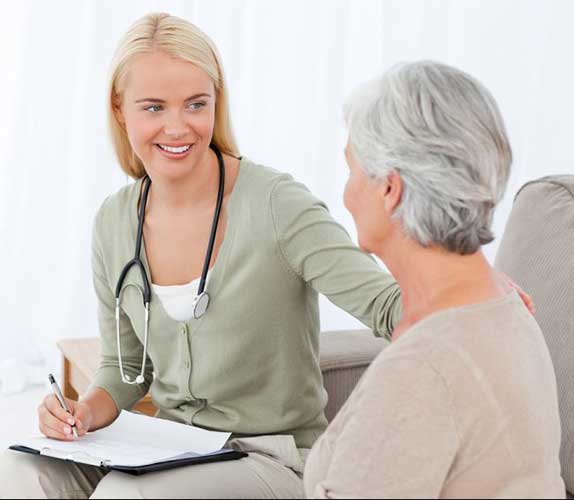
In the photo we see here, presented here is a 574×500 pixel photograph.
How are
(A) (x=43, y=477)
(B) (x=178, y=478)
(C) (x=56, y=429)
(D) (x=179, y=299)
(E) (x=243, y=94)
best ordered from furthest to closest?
(E) (x=243, y=94)
(D) (x=179, y=299)
(C) (x=56, y=429)
(A) (x=43, y=477)
(B) (x=178, y=478)

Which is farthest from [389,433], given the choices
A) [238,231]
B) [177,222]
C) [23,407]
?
[23,407]

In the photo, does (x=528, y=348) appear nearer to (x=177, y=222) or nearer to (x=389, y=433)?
(x=389, y=433)

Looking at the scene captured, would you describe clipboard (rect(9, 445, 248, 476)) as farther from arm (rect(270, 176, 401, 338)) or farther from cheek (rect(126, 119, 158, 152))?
cheek (rect(126, 119, 158, 152))

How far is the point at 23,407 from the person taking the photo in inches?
137

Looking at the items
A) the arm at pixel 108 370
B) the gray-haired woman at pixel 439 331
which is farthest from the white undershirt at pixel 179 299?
the gray-haired woman at pixel 439 331

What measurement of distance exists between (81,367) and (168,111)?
844 millimetres

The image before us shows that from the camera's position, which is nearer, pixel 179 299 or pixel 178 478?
pixel 178 478

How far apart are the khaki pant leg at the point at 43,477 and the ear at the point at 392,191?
76 cm

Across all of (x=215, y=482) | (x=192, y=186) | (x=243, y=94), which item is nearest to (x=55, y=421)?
(x=215, y=482)

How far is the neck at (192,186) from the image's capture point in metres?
2.01

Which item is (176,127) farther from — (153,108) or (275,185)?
(275,185)

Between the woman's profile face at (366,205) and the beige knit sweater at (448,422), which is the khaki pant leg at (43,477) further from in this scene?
the woman's profile face at (366,205)

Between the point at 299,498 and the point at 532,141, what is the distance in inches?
97.4

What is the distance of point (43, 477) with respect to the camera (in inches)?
68.7
